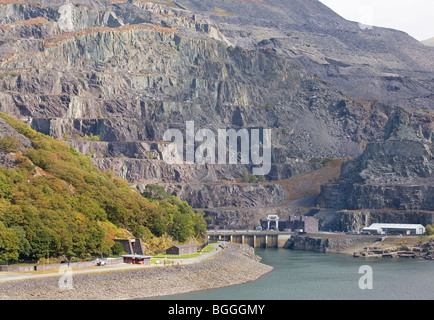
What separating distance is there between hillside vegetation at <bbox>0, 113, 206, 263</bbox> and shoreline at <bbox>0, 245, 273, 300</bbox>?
8.44m

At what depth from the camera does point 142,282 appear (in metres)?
104

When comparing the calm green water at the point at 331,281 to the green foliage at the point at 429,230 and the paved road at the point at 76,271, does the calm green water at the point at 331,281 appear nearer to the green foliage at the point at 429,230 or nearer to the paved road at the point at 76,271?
the paved road at the point at 76,271

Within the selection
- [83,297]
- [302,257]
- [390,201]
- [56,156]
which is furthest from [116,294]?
[390,201]

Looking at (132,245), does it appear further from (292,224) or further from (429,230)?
(292,224)

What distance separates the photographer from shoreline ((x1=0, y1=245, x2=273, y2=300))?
303 feet

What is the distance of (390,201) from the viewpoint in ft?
641

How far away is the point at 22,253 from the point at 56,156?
1211 inches

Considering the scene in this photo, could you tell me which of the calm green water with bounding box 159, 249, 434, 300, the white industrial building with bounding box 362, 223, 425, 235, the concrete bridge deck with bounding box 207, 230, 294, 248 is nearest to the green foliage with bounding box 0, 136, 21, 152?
the calm green water with bounding box 159, 249, 434, 300

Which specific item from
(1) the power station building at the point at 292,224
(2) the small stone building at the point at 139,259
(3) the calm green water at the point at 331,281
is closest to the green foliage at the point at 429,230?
(3) the calm green water at the point at 331,281

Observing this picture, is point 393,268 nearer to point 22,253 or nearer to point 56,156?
point 56,156

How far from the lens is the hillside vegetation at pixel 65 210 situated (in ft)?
348

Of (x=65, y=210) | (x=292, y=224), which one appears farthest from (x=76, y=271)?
(x=292, y=224)

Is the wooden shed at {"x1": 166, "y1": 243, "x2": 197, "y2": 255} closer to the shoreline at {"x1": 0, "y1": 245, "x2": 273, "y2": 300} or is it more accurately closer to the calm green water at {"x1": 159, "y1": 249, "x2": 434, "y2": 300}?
the shoreline at {"x1": 0, "y1": 245, "x2": 273, "y2": 300}

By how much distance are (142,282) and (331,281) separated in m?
28.2
